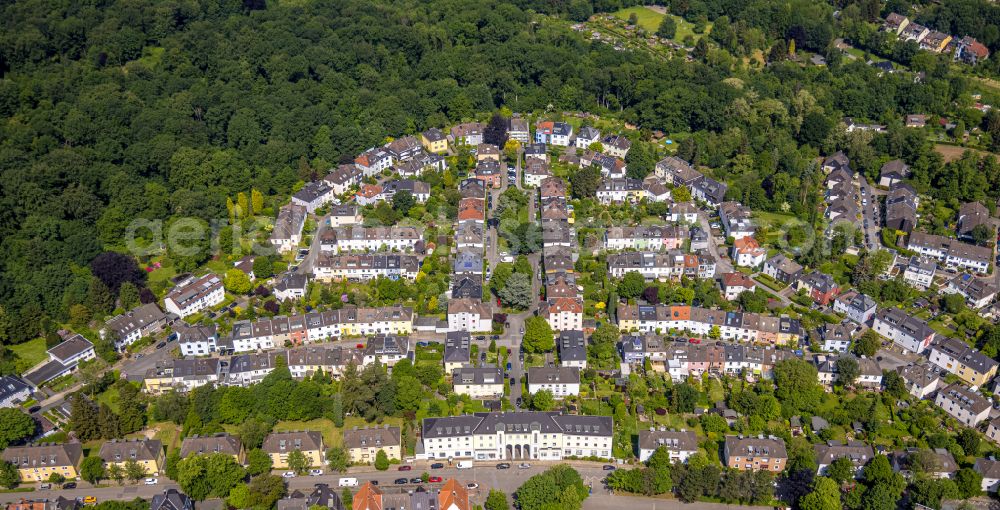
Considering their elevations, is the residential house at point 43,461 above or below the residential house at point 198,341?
below

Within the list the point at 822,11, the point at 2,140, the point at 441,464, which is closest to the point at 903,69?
the point at 822,11

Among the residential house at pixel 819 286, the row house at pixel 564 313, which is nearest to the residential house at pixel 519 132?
the row house at pixel 564 313

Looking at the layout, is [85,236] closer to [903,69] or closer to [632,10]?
[632,10]

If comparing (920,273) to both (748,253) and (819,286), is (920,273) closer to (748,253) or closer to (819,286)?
(819,286)

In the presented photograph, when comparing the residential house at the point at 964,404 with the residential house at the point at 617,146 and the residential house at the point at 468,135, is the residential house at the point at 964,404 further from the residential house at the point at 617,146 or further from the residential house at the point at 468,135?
the residential house at the point at 468,135

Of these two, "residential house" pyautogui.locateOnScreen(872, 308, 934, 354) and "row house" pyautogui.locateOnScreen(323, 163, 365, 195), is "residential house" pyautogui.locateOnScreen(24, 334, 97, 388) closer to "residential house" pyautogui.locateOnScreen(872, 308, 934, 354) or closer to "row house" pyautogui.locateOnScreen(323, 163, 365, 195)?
"row house" pyautogui.locateOnScreen(323, 163, 365, 195)

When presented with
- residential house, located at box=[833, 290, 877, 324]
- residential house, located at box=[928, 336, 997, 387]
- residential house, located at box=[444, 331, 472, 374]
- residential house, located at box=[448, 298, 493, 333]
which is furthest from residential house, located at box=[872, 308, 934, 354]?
residential house, located at box=[444, 331, 472, 374]

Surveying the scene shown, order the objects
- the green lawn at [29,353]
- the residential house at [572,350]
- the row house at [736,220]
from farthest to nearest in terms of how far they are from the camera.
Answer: the row house at [736,220] < the green lawn at [29,353] < the residential house at [572,350]
